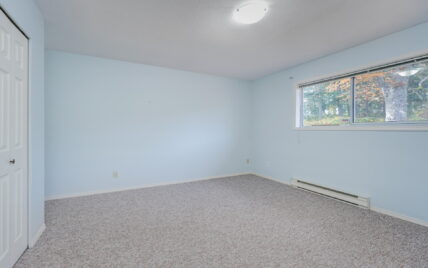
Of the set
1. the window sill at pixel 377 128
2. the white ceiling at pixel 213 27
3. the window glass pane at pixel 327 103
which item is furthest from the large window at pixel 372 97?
the white ceiling at pixel 213 27

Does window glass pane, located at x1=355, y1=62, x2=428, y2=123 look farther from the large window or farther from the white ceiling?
the white ceiling

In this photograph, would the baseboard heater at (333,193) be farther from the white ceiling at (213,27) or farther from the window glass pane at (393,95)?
the white ceiling at (213,27)

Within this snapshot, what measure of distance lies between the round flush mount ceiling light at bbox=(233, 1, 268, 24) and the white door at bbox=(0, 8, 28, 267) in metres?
1.99

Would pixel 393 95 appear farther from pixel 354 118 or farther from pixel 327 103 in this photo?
pixel 327 103

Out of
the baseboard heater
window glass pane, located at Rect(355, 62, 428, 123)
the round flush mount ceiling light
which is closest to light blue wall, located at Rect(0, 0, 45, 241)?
the round flush mount ceiling light

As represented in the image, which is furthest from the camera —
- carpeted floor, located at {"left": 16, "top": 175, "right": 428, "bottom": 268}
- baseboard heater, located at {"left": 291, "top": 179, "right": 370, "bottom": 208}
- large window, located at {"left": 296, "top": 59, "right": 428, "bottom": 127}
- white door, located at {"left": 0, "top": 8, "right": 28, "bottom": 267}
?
baseboard heater, located at {"left": 291, "top": 179, "right": 370, "bottom": 208}

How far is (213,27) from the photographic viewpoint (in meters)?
2.44

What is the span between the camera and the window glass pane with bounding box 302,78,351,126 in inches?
127

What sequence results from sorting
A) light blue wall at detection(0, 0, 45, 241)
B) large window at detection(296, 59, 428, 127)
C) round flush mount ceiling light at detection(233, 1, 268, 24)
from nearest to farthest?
1. light blue wall at detection(0, 0, 45, 241)
2. round flush mount ceiling light at detection(233, 1, 268, 24)
3. large window at detection(296, 59, 428, 127)

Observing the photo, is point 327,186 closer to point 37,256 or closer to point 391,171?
point 391,171

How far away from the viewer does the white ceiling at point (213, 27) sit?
6.66 feet

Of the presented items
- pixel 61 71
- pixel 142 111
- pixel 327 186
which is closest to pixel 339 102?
pixel 327 186

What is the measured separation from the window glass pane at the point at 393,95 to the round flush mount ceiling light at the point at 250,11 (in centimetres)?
204

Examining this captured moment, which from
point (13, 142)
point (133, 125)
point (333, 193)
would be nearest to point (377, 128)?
point (333, 193)
